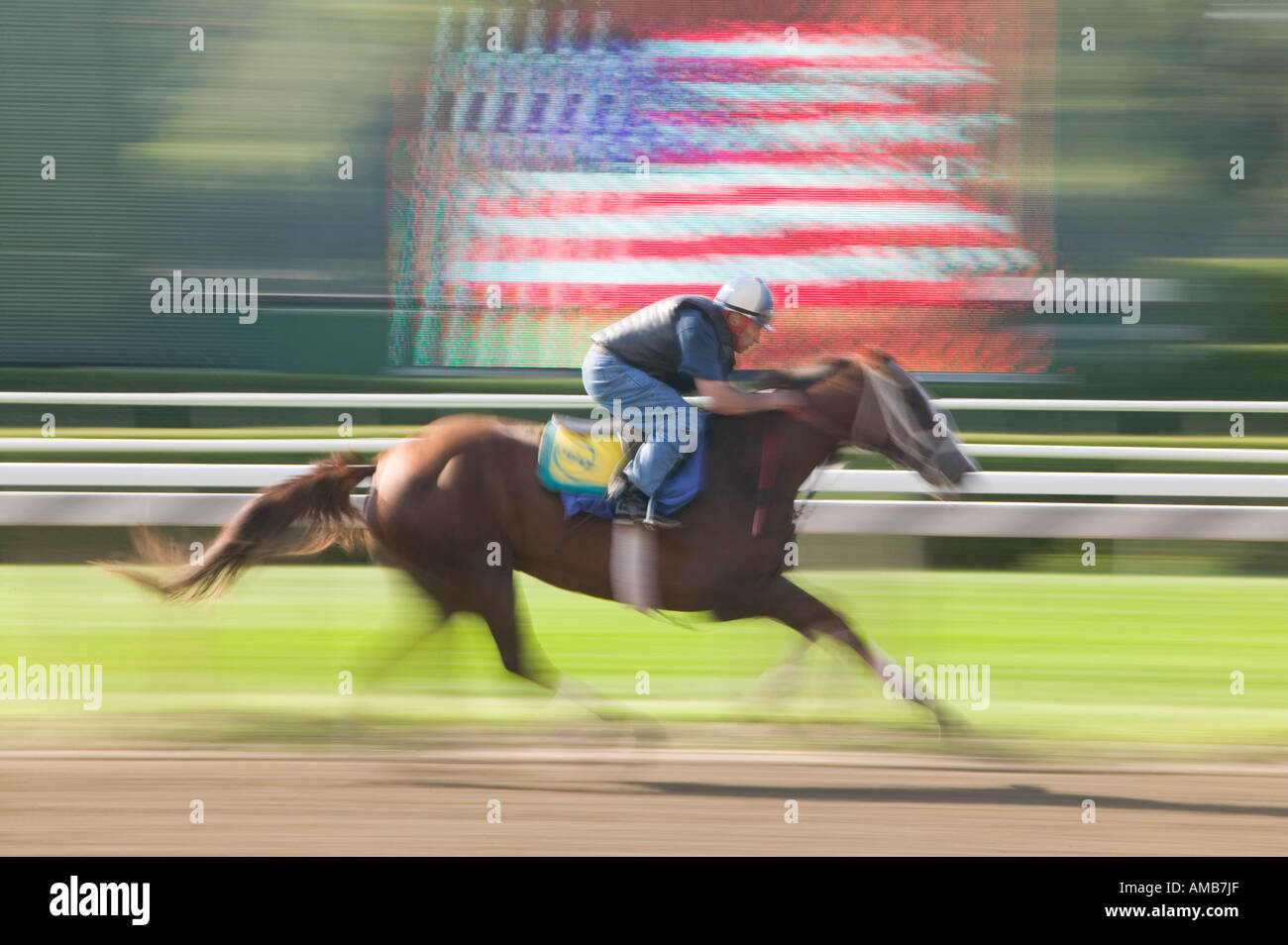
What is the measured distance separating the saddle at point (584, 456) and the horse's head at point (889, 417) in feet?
2.07

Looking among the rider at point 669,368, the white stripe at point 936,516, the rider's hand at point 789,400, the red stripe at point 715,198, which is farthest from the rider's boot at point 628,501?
the red stripe at point 715,198

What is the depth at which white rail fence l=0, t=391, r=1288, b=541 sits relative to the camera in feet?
23.1

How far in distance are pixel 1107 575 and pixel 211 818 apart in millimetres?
5485

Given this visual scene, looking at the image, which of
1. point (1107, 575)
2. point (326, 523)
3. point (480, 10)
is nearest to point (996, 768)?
point (326, 523)

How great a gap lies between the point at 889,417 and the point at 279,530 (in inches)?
81.4

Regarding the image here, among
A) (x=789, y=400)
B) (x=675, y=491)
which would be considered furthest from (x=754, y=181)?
(x=675, y=491)

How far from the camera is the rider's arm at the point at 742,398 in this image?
479 centimetres

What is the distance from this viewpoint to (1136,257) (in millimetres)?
9117

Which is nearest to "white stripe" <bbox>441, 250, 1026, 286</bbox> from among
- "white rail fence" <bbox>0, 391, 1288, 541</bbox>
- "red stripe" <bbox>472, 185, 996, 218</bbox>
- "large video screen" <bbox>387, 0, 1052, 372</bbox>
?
"large video screen" <bbox>387, 0, 1052, 372</bbox>

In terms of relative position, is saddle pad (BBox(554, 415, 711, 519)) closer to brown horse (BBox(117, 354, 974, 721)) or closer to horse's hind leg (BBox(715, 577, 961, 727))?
brown horse (BBox(117, 354, 974, 721))

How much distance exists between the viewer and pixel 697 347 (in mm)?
4801

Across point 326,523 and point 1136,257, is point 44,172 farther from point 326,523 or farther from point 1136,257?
point 1136,257

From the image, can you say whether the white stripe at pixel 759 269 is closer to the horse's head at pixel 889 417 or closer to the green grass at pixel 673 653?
the green grass at pixel 673 653

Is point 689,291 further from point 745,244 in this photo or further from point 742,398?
point 742,398
